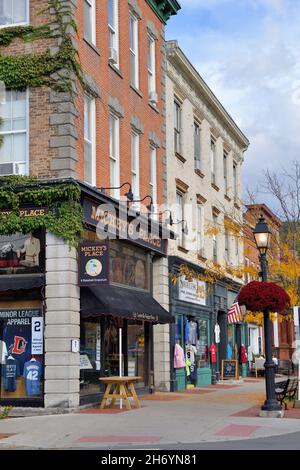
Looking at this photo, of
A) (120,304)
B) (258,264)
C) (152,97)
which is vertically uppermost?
(152,97)

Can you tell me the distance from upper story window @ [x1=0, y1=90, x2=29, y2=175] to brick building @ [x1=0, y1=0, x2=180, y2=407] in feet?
0.08

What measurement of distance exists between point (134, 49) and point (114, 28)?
1948 mm

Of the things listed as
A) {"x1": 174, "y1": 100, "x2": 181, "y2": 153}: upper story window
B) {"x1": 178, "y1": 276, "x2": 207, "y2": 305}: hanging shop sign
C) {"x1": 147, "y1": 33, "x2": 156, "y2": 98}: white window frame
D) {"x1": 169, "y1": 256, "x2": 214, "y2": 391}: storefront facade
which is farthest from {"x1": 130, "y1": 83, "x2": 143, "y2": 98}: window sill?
{"x1": 178, "y1": 276, "x2": 207, "y2": 305}: hanging shop sign

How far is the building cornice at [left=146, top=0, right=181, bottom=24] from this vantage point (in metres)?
27.0

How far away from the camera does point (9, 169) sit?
19031 mm

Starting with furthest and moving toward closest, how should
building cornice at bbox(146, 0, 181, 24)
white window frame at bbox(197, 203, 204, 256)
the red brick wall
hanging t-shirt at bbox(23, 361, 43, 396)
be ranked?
white window frame at bbox(197, 203, 204, 256) → building cornice at bbox(146, 0, 181, 24) → the red brick wall → hanging t-shirt at bbox(23, 361, 43, 396)

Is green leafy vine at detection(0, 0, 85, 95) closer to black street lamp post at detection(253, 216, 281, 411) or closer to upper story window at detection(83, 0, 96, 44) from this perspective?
upper story window at detection(83, 0, 96, 44)

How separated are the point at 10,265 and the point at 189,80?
1489 cm

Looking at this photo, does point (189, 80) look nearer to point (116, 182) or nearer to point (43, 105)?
point (116, 182)

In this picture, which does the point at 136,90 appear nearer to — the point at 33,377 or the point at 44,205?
the point at 44,205

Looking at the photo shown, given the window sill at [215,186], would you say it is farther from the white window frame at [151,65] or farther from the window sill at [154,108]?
the white window frame at [151,65]

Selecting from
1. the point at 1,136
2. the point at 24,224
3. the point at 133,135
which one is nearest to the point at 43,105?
the point at 1,136

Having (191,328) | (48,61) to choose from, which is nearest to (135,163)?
(48,61)

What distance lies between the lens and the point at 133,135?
79.4ft
